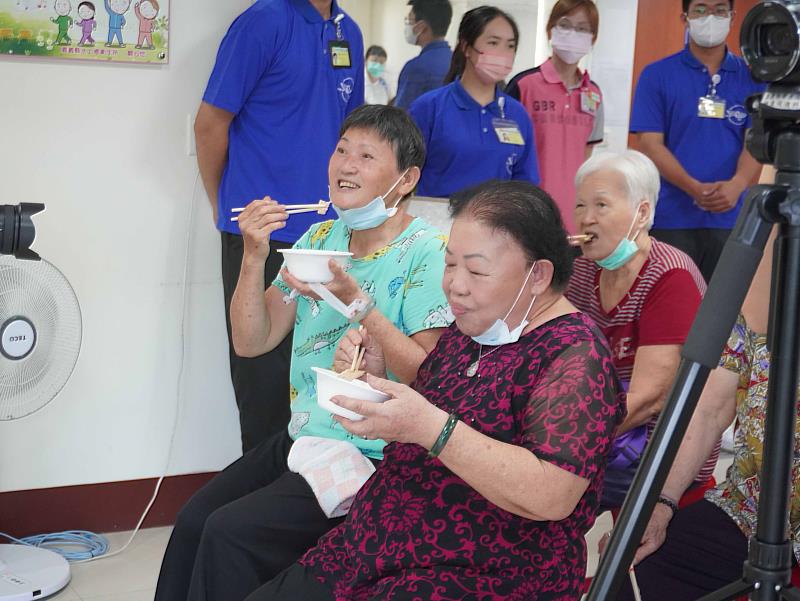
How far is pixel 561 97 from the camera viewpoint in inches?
151

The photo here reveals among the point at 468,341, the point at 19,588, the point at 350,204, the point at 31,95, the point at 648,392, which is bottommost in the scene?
the point at 19,588

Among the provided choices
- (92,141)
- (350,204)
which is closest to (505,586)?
(350,204)

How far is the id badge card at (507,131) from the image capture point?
347 centimetres

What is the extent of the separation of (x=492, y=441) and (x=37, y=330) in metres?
1.47

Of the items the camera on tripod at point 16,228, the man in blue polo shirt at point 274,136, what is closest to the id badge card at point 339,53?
the man in blue polo shirt at point 274,136

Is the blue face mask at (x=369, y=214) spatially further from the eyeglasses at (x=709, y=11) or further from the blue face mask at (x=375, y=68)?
the eyeglasses at (x=709, y=11)

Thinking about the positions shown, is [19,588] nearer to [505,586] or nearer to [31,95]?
[31,95]

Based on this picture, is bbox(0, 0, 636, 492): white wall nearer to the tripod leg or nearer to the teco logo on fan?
the teco logo on fan

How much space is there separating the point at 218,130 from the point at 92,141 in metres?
0.39

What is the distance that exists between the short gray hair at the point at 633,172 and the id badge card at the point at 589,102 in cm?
151

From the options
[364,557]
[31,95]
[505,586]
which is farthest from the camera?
[31,95]

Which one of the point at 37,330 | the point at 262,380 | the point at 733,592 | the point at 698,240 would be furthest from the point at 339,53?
the point at 733,592

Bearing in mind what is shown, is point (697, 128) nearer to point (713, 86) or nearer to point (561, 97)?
point (713, 86)

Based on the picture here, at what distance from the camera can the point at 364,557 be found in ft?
5.24
